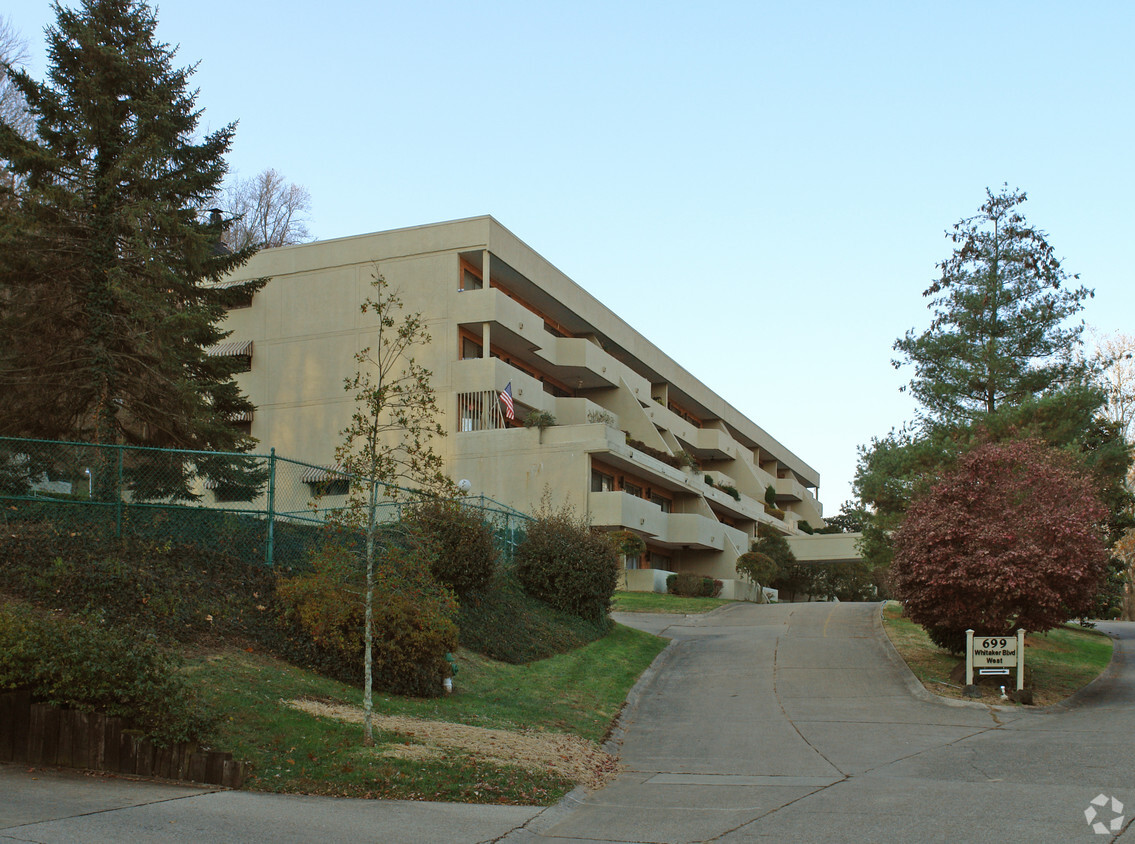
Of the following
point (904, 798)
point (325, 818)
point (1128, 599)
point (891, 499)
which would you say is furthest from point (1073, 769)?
point (1128, 599)

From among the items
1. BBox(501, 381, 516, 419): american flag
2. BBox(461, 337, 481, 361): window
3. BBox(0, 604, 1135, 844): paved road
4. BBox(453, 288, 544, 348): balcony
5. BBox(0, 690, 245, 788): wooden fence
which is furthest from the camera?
BBox(461, 337, 481, 361): window

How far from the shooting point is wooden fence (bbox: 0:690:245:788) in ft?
33.2

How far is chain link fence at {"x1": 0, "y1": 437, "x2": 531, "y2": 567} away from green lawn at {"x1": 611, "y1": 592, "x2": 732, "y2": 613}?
57.0 feet

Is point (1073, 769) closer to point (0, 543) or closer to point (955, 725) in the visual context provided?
point (955, 725)

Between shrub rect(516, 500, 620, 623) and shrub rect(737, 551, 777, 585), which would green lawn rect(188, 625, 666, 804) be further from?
shrub rect(737, 551, 777, 585)

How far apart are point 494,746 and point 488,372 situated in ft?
88.0

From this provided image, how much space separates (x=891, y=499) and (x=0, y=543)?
2276 cm

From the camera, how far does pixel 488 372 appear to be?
38.4 m

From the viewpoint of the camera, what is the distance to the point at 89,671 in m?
10.4

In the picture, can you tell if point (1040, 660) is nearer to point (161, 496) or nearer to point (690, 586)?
point (690, 586)

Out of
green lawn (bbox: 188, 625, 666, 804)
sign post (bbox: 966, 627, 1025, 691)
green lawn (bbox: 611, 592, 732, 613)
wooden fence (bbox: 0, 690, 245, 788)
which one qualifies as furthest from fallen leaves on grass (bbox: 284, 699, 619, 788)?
green lawn (bbox: 611, 592, 732, 613)

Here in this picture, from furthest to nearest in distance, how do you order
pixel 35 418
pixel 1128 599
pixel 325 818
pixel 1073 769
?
1. pixel 1128 599
2. pixel 35 418
3. pixel 1073 769
4. pixel 325 818

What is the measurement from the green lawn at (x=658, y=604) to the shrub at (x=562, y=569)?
8.70 m

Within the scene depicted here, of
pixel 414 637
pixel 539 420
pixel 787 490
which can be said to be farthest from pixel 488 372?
pixel 787 490
